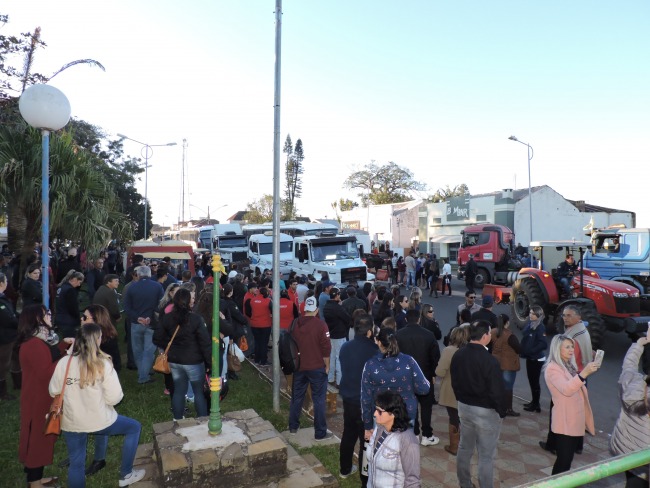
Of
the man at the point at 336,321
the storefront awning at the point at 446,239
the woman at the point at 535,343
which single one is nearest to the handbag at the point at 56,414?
the man at the point at 336,321

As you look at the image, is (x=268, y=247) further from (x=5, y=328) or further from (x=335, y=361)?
(x=5, y=328)

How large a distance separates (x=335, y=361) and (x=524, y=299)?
22.3 feet

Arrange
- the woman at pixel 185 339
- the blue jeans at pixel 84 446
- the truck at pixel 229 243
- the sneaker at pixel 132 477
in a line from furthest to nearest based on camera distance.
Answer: the truck at pixel 229 243 < the woman at pixel 185 339 < the sneaker at pixel 132 477 < the blue jeans at pixel 84 446

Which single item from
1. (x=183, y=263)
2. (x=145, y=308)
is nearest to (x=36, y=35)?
(x=183, y=263)

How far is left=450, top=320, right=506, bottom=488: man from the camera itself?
389 cm

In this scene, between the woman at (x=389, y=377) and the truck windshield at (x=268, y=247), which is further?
the truck windshield at (x=268, y=247)

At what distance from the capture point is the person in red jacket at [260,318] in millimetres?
8406

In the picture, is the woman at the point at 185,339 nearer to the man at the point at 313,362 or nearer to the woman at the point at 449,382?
the man at the point at 313,362

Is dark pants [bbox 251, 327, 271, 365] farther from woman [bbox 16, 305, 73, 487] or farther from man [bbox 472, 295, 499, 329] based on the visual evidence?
woman [bbox 16, 305, 73, 487]

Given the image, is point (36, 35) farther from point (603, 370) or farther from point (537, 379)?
point (603, 370)

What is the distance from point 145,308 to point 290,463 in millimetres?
3575

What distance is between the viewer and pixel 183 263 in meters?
17.1

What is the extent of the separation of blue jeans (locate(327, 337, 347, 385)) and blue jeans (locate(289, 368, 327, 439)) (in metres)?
1.86

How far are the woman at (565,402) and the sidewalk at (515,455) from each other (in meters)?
0.52
